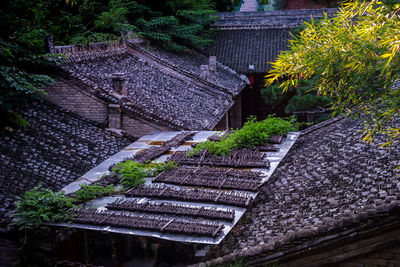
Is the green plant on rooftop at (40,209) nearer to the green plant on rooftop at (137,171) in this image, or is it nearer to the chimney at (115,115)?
the green plant on rooftop at (137,171)

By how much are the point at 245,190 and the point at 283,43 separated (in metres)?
20.8

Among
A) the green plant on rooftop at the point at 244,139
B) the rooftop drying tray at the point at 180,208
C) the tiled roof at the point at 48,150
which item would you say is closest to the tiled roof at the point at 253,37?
the tiled roof at the point at 48,150

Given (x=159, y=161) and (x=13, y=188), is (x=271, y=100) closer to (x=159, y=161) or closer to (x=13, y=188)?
(x=159, y=161)

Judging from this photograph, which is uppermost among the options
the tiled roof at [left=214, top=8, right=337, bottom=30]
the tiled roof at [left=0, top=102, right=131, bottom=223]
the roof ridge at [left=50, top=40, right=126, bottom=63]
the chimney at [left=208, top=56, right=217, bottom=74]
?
the tiled roof at [left=214, top=8, right=337, bottom=30]

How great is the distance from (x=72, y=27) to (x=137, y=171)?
14060mm

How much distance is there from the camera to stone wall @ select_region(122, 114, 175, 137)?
14.2 meters

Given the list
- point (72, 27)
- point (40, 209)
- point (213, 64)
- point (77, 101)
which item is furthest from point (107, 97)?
point (213, 64)

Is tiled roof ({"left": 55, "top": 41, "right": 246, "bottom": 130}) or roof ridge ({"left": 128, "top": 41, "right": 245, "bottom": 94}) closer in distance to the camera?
tiled roof ({"left": 55, "top": 41, "right": 246, "bottom": 130})

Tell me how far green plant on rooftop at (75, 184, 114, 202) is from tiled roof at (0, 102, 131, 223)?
1.47 metres

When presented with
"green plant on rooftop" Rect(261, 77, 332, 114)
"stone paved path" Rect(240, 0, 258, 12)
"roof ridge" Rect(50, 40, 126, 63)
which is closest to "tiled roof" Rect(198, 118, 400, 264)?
"green plant on rooftop" Rect(261, 77, 332, 114)

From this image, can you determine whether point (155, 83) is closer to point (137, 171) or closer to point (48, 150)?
point (48, 150)

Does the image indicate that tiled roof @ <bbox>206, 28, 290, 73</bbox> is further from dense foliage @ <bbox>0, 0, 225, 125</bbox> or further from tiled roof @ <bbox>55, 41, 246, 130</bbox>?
tiled roof @ <bbox>55, 41, 246, 130</bbox>

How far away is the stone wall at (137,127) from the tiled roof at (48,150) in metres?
0.62

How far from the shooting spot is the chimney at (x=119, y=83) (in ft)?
47.7
